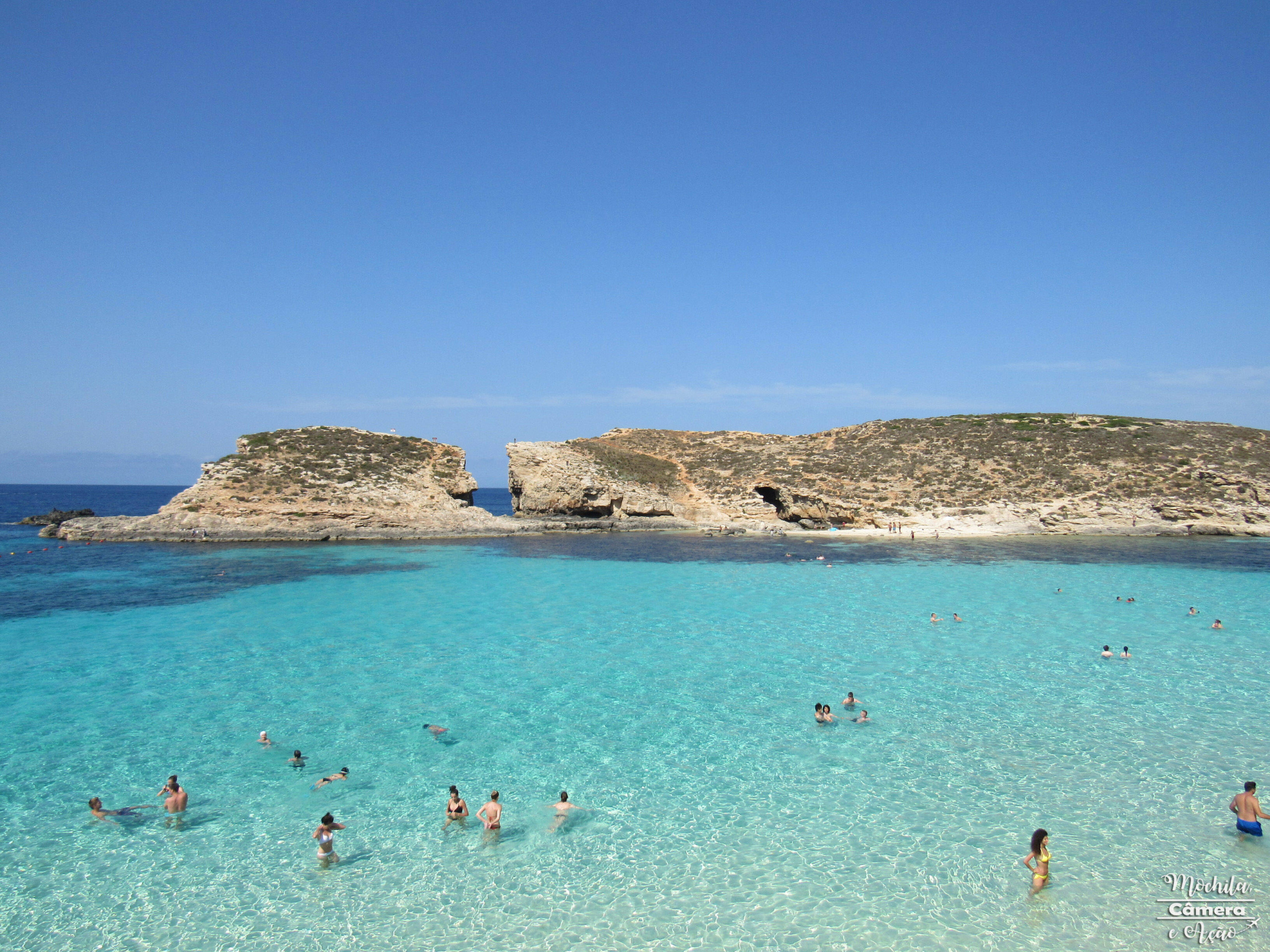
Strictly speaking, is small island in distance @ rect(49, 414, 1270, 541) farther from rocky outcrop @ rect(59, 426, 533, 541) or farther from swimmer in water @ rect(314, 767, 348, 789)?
swimmer in water @ rect(314, 767, 348, 789)

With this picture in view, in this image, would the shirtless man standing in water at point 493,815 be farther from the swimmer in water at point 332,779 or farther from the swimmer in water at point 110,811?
the swimmer in water at point 110,811

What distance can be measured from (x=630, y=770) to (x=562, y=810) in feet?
5.64

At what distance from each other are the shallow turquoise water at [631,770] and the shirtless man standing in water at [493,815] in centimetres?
19

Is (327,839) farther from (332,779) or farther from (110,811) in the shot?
(110,811)

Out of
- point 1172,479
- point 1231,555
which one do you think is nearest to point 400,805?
point 1231,555

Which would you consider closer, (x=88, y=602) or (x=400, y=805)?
(x=400, y=805)

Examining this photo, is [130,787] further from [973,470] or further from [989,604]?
[973,470]

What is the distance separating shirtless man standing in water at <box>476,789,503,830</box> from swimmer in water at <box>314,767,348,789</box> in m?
2.72

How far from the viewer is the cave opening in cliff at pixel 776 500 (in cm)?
5072

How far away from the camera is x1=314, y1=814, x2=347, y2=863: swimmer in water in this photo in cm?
853

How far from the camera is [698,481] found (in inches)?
2238

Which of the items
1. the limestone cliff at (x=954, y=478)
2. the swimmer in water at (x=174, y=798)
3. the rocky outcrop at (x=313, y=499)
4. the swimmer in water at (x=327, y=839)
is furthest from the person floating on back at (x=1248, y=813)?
the rocky outcrop at (x=313, y=499)

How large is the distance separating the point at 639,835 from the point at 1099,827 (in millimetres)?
6226

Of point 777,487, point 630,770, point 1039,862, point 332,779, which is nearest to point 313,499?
point 777,487
